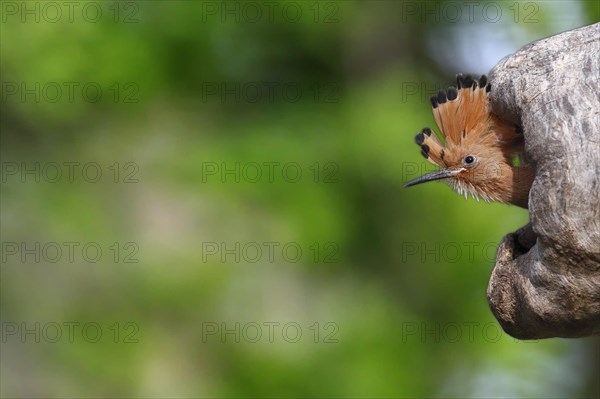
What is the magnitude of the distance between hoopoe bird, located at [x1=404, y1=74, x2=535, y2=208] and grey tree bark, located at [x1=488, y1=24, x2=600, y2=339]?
0.38 metres

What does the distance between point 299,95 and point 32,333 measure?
90.9 inches

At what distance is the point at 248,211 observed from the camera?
577 cm

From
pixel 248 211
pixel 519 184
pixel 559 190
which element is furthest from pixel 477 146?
pixel 248 211

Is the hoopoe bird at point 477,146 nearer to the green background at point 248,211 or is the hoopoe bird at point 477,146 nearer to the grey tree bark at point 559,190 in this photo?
the grey tree bark at point 559,190

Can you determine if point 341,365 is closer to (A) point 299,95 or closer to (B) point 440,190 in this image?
(B) point 440,190

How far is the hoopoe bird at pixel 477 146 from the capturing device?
10.3 feet

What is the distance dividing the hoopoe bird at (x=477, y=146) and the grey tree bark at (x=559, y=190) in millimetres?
384

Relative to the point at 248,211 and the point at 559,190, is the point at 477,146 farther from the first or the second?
the point at 248,211

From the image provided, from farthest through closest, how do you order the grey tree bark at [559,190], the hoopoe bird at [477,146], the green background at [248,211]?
the green background at [248,211]
the hoopoe bird at [477,146]
the grey tree bark at [559,190]

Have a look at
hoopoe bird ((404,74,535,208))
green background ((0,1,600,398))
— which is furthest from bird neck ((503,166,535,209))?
green background ((0,1,600,398))

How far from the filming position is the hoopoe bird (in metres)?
3.15

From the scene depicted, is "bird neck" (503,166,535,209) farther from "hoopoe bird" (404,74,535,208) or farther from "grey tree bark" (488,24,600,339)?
"grey tree bark" (488,24,600,339)

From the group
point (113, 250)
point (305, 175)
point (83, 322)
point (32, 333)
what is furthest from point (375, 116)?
point (32, 333)

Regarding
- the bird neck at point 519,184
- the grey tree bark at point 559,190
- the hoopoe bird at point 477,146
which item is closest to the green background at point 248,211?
the hoopoe bird at point 477,146
